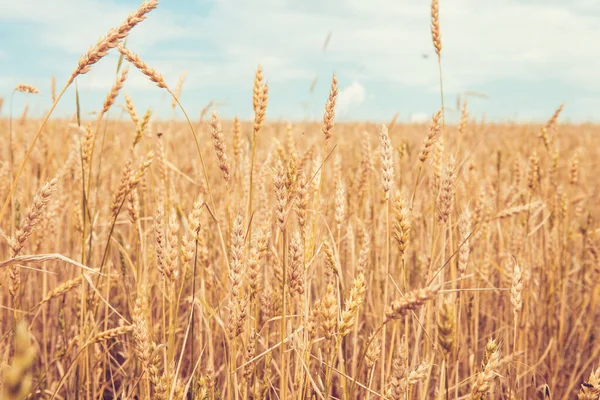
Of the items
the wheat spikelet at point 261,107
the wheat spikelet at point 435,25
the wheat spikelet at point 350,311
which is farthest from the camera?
the wheat spikelet at point 435,25

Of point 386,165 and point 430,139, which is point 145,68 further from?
point 430,139

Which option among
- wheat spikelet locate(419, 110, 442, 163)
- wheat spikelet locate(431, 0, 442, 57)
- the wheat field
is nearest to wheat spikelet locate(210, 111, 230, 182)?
the wheat field

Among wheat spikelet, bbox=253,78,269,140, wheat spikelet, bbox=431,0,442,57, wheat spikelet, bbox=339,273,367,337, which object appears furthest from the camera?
wheat spikelet, bbox=431,0,442,57

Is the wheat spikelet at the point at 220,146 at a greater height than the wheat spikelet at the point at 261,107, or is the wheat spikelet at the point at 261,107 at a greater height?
the wheat spikelet at the point at 261,107

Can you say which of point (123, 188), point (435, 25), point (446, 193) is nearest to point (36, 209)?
point (123, 188)

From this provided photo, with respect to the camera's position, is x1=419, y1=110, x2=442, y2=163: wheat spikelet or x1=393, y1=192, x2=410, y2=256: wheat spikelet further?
x1=419, y1=110, x2=442, y2=163: wheat spikelet

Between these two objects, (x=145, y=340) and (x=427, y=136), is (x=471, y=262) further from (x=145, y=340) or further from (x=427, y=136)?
(x=145, y=340)

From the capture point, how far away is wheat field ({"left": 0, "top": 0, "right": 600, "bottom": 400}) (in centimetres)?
98

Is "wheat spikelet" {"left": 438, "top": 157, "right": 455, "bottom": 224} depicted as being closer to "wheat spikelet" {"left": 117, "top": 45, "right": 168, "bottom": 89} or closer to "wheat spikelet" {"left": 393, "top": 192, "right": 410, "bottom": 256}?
"wheat spikelet" {"left": 393, "top": 192, "right": 410, "bottom": 256}

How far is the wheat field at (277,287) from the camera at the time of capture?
98 cm

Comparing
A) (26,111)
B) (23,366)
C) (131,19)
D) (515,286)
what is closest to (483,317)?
(515,286)

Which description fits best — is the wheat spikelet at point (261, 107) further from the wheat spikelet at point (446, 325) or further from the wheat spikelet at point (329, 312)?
the wheat spikelet at point (446, 325)

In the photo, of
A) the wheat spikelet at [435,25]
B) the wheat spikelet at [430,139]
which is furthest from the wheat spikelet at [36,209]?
the wheat spikelet at [435,25]

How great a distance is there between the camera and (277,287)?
156 centimetres
